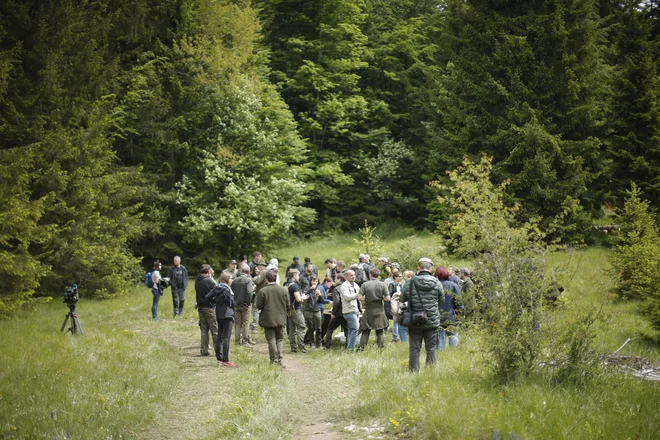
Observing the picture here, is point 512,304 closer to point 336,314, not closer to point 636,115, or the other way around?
point 336,314

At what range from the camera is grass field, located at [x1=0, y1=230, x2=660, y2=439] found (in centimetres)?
657

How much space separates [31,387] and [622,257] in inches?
683

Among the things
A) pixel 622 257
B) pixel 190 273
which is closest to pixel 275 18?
pixel 190 273

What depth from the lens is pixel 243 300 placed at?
14.3 metres

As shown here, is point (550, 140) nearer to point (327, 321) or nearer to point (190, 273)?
point (327, 321)

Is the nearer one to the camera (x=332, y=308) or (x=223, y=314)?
(x=223, y=314)

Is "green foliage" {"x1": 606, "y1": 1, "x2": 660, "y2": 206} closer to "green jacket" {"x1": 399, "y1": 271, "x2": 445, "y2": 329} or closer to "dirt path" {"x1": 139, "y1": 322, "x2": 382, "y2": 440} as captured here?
"green jacket" {"x1": 399, "y1": 271, "x2": 445, "y2": 329}

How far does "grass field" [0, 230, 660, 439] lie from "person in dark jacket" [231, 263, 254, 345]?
1.51m

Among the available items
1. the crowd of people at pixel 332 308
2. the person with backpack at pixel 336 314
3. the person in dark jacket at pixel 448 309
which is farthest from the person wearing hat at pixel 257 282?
the person in dark jacket at pixel 448 309

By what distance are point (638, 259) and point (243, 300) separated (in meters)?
12.1

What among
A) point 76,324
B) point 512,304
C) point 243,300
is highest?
point 512,304

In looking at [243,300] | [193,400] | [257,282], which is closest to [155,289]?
[257,282]

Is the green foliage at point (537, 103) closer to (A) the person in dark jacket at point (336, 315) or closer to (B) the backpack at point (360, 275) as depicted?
(B) the backpack at point (360, 275)

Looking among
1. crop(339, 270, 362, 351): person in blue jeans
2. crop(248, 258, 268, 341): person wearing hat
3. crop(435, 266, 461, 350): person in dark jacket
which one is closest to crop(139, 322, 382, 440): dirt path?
crop(339, 270, 362, 351): person in blue jeans
